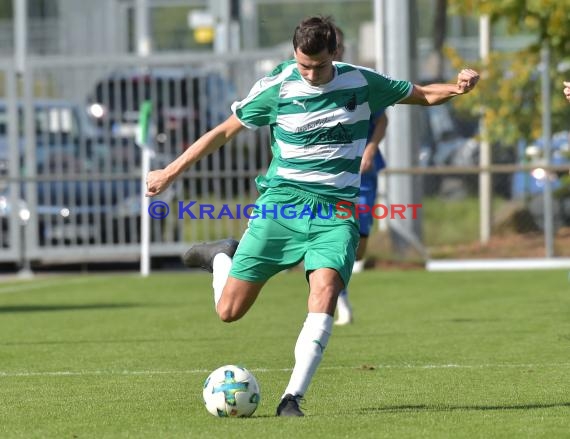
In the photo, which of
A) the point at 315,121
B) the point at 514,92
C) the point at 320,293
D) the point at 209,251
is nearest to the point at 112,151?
the point at 514,92

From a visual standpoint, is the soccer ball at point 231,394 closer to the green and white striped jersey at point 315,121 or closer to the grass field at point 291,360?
the grass field at point 291,360

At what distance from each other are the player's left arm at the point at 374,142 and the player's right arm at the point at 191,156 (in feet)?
13.4

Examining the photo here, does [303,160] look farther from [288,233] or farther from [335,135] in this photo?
[288,233]

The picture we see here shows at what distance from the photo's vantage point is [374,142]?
39.1 ft

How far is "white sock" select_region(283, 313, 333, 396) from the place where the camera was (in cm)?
725

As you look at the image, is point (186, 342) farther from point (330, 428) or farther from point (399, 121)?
point (399, 121)

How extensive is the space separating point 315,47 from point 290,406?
5.82ft

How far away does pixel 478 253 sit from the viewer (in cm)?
2105

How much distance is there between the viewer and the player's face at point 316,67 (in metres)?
7.42

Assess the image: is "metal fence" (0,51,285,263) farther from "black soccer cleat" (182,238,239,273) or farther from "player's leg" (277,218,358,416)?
"player's leg" (277,218,358,416)

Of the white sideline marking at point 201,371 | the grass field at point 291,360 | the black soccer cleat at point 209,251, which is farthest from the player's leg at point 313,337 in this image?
the white sideline marking at point 201,371

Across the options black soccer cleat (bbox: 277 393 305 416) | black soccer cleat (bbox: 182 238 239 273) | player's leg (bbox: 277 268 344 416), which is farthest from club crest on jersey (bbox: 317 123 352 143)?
black soccer cleat (bbox: 277 393 305 416)

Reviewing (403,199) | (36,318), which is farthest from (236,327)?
(403,199)

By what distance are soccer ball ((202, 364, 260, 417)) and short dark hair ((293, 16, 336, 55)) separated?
5.43ft
